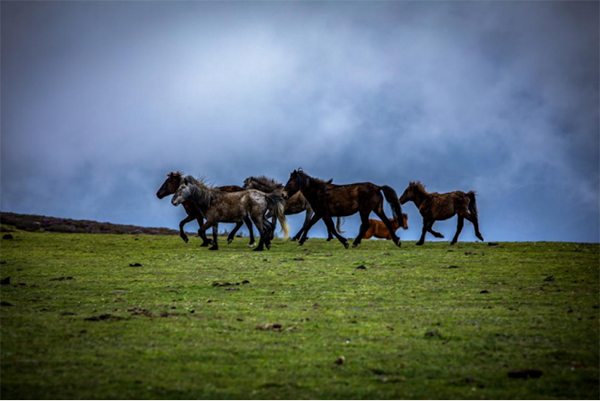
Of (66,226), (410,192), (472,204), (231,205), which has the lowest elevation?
A: (66,226)

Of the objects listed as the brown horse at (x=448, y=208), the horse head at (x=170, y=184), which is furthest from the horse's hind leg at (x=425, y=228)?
the horse head at (x=170, y=184)

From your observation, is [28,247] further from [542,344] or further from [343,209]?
[542,344]

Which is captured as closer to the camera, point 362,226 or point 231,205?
point 231,205

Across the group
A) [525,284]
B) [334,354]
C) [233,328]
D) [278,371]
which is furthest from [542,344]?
[525,284]

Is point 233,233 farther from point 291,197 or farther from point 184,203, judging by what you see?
point 291,197

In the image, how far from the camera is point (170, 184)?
2306cm

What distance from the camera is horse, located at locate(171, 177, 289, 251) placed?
20219 millimetres

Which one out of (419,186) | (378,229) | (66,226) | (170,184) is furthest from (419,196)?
(66,226)

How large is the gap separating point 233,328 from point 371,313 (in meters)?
2.30

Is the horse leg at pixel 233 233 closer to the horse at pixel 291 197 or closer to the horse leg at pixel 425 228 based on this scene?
the horse at pixel 291 197

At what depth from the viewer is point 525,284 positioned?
40.6 feet

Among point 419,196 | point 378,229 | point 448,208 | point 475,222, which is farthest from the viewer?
point 378,229

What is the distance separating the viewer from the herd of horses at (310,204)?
66.7 feet

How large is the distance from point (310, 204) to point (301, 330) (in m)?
13.8
